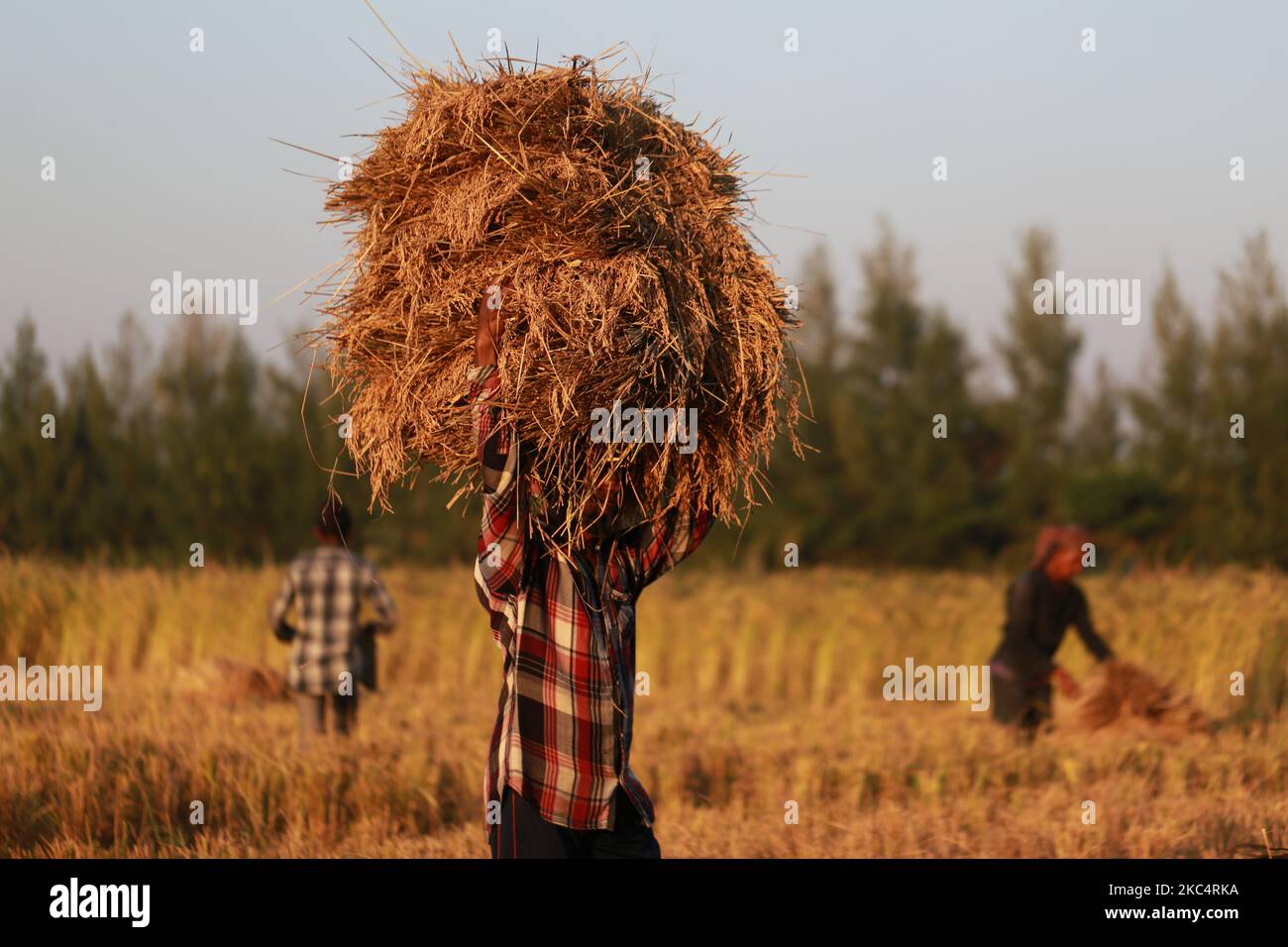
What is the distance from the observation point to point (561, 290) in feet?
12.3

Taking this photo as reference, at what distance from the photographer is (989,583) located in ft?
59.3

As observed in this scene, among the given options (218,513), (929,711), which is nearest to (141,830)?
(929,711)

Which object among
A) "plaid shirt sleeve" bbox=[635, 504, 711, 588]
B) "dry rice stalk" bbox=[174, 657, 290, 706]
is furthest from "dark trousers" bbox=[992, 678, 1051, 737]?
"dry rice stalk" bbox=[174, 657, 290, 706]

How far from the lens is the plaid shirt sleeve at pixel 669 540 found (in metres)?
3.98

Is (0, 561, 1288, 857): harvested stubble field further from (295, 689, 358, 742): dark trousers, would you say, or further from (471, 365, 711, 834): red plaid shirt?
(471, 365, 711, 834): red plaid shirt

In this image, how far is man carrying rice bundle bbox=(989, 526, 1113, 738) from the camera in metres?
8.16

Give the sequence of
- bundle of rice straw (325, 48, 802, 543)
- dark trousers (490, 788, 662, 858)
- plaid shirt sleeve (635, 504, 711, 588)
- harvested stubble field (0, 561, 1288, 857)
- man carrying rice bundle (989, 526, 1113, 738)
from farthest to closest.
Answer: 1. man carrying rice bundle (989, 526, 1113, 738)
2. harvested stubble field (0, 561, 1288, 857)
3. plaid shirt sleeve (635, 504, 711, 588)
4. bundle of rice straw (325, 48, 802, 543)
5. dark trousers (490, 788, 662, 858)

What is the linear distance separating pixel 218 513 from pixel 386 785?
2112 centimetres

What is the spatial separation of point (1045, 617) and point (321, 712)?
15.1ft

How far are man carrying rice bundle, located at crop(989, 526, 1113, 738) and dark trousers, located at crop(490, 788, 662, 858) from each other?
5.03 m

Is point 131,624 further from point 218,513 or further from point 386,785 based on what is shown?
Answer: point 218,513

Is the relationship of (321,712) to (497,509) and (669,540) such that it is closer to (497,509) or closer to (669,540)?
(669,540)

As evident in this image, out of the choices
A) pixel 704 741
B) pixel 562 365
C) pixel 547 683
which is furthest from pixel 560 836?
pixel 704 741

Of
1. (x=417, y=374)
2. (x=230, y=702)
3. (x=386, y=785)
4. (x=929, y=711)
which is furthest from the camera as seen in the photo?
(x=929, y=711)
